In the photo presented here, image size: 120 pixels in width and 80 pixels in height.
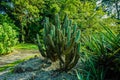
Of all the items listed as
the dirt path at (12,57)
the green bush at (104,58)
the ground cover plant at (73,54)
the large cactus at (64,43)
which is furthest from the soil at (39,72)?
the dirt path at (12,57)

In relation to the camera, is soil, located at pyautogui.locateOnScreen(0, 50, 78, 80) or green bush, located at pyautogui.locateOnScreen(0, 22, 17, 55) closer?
soil, located at pyautogui.locateOnScreen(0, 50, 78, 80)

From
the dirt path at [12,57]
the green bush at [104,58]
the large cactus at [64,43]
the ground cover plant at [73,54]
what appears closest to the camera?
the green bush at [104,58]

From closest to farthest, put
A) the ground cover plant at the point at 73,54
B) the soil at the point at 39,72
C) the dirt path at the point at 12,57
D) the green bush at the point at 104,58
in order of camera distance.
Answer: the green bush at the point at 104,58 → the ground cover plant at the point at 73,54 → the soil at the point at 39,72 → the dirt path at the point at 12,57

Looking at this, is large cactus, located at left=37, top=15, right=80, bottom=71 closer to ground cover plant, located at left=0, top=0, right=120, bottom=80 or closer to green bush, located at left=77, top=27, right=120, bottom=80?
ground cover plant, located at left=0, top=0, right=120, bottom=80

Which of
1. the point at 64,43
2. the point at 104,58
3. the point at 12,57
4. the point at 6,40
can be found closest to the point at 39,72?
→ the point at 64,43

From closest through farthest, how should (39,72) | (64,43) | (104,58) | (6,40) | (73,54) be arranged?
(104,58)
(73,54)
(64,43)
(39,72)
(6,40)

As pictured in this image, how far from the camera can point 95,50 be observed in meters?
6.98

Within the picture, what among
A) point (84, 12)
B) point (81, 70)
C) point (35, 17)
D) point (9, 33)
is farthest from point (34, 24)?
point (81, 70)

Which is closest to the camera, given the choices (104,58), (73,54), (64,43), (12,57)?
(104,58)

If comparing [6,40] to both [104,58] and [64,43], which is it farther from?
[104,58]

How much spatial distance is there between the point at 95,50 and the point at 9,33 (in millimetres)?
13346

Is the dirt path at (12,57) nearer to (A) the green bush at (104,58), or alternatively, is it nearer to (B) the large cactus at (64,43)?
(B) the large cactus at (64,43)

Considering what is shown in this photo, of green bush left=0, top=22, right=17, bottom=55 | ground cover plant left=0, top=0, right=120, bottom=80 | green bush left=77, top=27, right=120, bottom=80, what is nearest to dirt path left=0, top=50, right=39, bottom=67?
green bush left=0, top=22, right=17, bottom=55

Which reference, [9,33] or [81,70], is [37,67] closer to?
[81,70]
